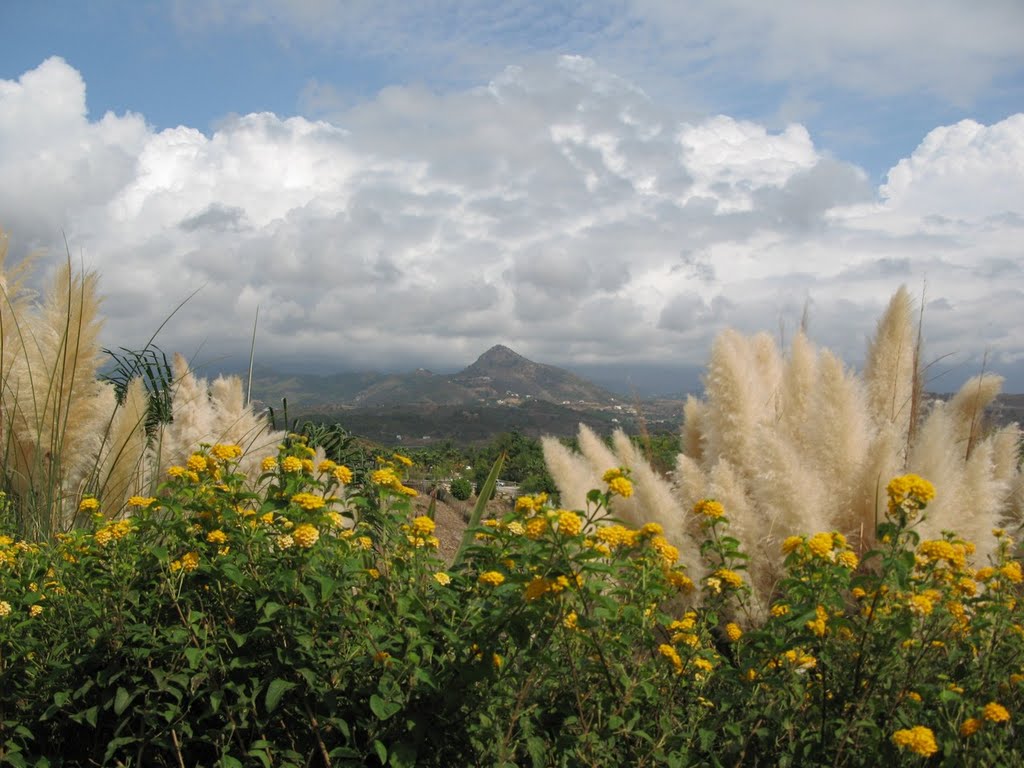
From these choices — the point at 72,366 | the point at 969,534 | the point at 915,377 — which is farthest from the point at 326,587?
the point at 72,366

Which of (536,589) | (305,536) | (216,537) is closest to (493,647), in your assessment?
(536,589)

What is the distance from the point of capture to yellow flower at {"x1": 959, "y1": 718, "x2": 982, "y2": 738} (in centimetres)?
146

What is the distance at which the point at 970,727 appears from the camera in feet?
4.81

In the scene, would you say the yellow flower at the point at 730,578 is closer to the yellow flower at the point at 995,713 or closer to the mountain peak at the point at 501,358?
the yellow flower at the point at 995,713

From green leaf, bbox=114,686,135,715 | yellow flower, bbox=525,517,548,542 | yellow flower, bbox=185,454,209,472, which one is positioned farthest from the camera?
yellow flower, bbox=185,454,209,472

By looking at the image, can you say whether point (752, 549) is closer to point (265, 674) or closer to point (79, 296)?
point (265, 674)

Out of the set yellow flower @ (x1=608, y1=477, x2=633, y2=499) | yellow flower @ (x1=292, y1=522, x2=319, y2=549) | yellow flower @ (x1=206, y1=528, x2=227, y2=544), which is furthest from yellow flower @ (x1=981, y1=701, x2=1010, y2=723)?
yellow flower @ (x1=206, y1=528, x2=227, y2=544)

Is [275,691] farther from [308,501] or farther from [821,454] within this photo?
[821,454]

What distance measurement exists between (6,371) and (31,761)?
246 cm

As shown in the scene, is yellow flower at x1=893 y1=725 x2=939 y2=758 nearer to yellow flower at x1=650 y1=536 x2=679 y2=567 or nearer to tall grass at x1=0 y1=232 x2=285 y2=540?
yellow flower at x1=650 y1=536 x2=679 y2=567

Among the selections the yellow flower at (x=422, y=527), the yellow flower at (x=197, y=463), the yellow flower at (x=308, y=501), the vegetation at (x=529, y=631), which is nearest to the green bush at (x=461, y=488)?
the vegetation at (x=529, y=631)

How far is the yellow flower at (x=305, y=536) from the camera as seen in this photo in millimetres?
1672

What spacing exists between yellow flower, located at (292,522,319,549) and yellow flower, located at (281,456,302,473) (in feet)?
0.71

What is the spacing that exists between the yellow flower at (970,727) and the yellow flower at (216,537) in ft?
5.47
